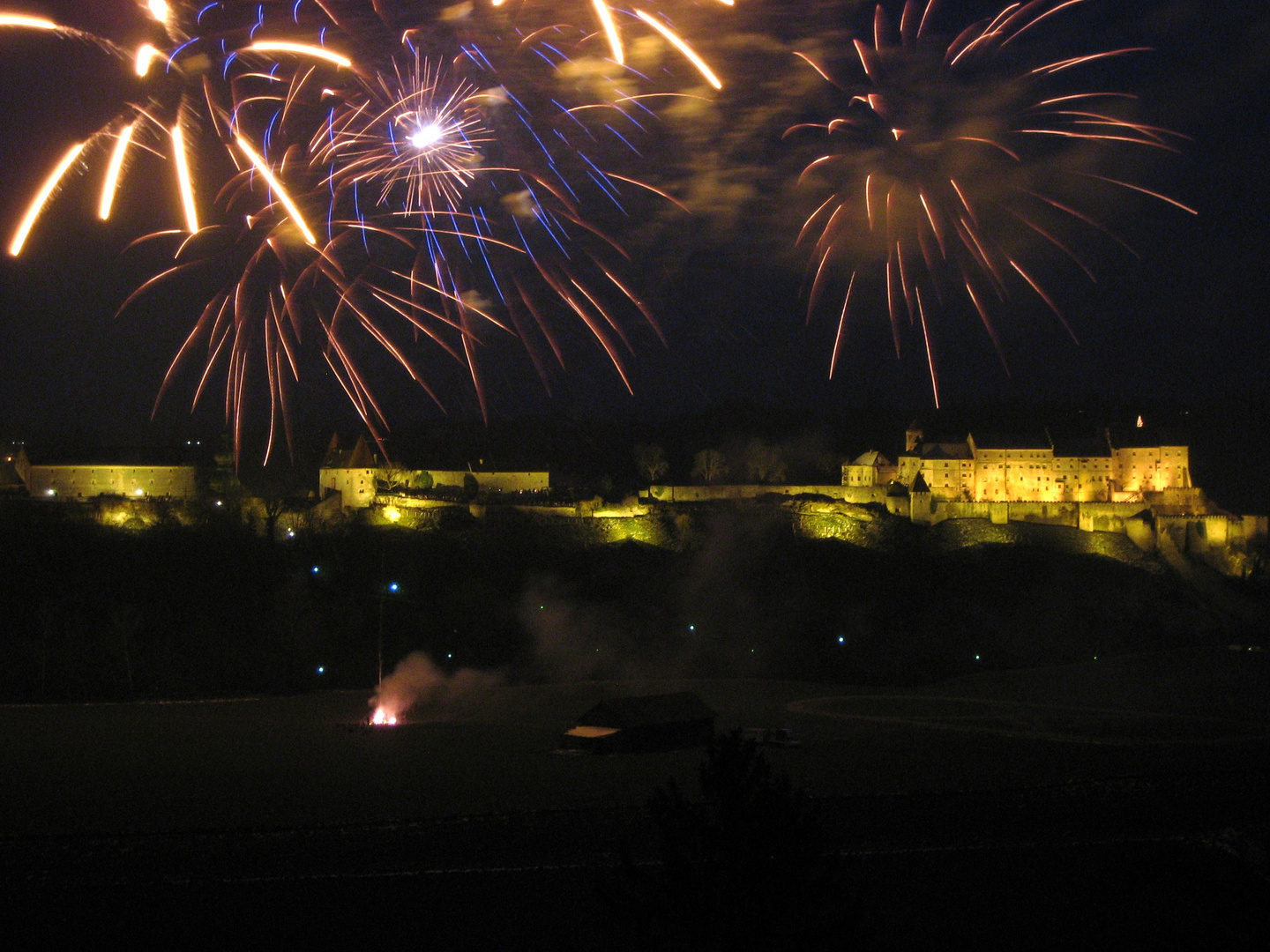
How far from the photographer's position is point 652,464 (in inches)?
2216

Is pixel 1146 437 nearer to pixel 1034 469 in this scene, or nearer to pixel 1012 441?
pixel 1034 469

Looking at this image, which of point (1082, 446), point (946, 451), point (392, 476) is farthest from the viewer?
point (1082, 446)

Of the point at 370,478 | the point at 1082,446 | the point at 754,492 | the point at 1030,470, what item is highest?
the point at 1082,446

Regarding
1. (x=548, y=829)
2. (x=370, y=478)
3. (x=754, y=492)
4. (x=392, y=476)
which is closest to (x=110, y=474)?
(x=370, y=478)

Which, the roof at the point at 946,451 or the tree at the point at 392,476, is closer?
the tree at the point at 392,476

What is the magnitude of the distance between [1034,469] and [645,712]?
1287 inches

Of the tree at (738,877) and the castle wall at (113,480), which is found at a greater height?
the castle wall at (113,480)

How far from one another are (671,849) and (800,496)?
111 ft

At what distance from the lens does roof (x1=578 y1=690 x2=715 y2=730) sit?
2156 centimetres


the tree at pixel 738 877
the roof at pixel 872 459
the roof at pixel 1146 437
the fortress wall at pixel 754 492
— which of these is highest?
the roof at pixel 1146 437

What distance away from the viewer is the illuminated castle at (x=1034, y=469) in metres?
47.8

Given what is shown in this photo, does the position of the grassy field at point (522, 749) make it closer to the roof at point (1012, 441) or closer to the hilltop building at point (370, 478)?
the hilltop building at point (370, 478)

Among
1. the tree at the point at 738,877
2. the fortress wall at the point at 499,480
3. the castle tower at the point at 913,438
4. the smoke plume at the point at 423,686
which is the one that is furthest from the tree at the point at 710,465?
the tree at the point at 738,877

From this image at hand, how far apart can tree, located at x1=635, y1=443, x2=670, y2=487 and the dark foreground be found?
3107cm
